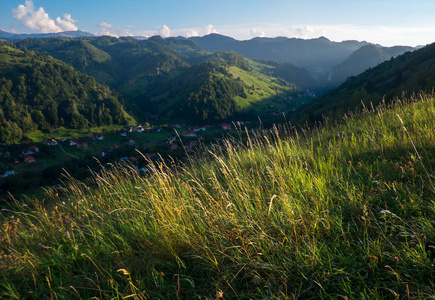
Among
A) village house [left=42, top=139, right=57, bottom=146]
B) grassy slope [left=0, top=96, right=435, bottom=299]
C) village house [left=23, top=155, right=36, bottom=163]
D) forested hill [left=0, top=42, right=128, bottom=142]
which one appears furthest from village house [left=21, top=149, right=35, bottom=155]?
grassy slope [left=0, top=96, right=435, bottom=299]

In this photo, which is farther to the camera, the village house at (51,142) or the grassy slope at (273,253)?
the village house at (51,142)

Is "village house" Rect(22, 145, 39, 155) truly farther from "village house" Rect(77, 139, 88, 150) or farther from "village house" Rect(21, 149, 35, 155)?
"village house" Rect(77, 139, 88, 150)

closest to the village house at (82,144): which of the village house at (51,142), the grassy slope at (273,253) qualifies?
the village house at (51,142)

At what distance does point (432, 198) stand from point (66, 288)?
4173 millimetres

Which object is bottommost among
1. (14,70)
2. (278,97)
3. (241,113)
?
(241,113)

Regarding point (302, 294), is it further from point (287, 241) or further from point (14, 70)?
point (14, 70)

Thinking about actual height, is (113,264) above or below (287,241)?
below

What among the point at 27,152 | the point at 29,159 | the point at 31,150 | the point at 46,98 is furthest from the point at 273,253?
the point at 46,98

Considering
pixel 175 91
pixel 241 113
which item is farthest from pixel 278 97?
pixel 175 91

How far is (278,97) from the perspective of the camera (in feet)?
607

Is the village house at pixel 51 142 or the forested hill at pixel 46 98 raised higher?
the forested hill at pixel 46 98

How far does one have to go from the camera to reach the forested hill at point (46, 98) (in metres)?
118

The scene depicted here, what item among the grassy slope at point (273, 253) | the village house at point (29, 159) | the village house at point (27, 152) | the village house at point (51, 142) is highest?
the grassy slope at point (273, 253)

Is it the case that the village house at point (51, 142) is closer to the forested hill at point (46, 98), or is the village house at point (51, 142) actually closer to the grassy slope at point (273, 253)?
the forested hill at point (46, 98)
